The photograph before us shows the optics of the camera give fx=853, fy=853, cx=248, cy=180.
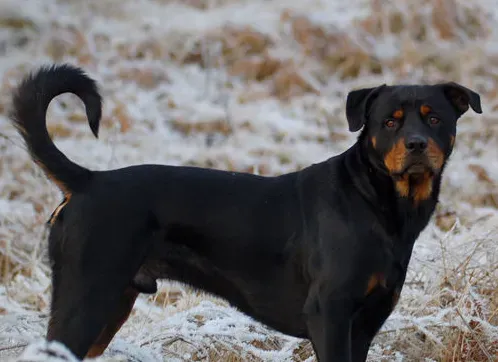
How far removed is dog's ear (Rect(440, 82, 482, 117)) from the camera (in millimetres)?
3525

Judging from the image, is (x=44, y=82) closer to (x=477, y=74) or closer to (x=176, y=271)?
(x=176, y=271)

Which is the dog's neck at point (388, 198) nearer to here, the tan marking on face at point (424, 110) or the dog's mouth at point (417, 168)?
the dog's mouth at point (417, 168)

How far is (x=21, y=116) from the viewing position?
3387 mm

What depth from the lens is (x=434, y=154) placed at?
3.33 meters

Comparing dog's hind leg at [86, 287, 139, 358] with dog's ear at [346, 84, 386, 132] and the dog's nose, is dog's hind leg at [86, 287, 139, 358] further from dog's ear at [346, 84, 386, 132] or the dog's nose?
the dog's nose

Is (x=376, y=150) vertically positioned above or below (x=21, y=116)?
above

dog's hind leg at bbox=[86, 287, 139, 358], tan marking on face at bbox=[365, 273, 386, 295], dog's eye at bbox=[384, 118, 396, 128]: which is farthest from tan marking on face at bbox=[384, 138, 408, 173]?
dog's hind leg at bbox=[86, 287, 139, 358]

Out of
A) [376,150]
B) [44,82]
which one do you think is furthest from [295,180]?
[44,82]

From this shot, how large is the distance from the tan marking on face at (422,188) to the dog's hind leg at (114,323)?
Result: 3.99ft

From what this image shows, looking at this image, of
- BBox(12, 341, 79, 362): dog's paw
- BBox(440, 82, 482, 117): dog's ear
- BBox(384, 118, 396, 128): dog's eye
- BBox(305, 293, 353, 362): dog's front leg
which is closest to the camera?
BBox(12, 341, 79, 362): dog's paw

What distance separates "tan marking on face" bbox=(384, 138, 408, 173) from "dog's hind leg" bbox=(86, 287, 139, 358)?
3.83ft

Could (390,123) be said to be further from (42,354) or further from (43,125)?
(42,354)

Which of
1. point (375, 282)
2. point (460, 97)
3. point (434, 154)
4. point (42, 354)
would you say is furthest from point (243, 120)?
point (42, 354)

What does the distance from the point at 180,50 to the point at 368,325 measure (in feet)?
27.8
